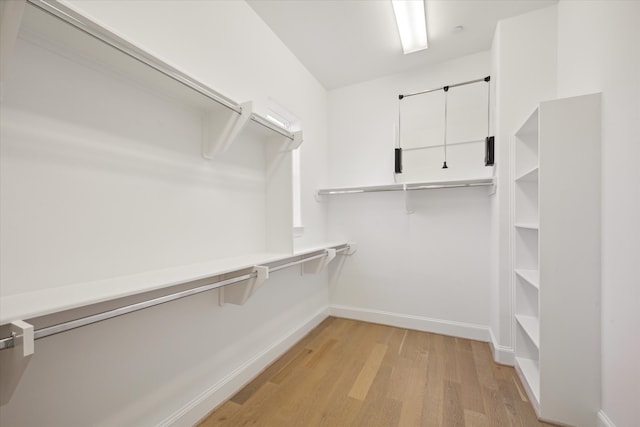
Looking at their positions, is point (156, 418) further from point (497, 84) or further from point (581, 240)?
point (497, 84)

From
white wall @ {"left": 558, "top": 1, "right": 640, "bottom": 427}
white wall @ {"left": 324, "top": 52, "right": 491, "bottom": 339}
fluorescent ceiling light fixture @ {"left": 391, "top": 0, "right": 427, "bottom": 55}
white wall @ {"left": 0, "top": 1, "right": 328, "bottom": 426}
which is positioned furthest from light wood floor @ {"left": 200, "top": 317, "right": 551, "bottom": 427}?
fluorescent ceiling light fixture @ {"left": 391, "top": 0, "right": 427, "bottom": 55}

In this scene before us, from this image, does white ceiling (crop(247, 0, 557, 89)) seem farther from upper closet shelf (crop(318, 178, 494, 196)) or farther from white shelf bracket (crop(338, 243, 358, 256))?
white shelf bracket (crop(338, 243, 358, 256))

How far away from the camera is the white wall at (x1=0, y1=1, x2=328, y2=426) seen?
3.07 feet

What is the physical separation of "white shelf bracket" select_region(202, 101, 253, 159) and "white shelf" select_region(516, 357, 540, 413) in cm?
235

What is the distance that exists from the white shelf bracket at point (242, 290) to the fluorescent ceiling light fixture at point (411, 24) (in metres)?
2.10

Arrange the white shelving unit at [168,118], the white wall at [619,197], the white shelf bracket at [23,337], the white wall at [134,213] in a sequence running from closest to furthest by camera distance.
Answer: the white shelf bracket at [23,337]
the white shelving unit at [168,118]
the white wall at [134,213]
the white wall at [619,197]

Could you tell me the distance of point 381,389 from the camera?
182 cm

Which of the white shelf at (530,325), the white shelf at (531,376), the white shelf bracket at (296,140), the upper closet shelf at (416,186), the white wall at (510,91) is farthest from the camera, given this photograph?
the upper closet shelf at (416,186)

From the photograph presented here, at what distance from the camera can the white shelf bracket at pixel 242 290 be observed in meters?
1.53

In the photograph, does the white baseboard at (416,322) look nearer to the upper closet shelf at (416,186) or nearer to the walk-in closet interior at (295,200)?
the walk-in closet interior at (295,200)

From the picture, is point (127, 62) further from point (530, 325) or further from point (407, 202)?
point (530, 325)

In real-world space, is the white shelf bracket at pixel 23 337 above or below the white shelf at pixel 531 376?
above

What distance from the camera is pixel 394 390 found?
5.96ft

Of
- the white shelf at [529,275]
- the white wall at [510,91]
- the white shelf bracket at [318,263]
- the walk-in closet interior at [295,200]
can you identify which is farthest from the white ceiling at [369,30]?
the white shelf at [529,275]
